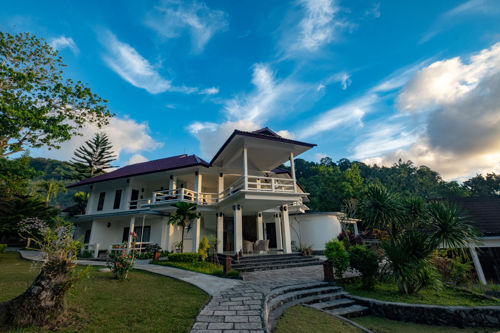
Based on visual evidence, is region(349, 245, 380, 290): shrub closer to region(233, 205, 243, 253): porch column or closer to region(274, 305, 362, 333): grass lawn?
region(274, 305, 362, 333): grass lawn

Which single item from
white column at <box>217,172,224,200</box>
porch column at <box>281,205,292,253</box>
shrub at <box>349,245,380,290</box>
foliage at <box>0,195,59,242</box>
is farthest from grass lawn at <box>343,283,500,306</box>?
foliage at <box>0,195,59,242</box>

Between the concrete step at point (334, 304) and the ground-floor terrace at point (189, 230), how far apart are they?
6.80 meters

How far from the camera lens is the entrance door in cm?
1870

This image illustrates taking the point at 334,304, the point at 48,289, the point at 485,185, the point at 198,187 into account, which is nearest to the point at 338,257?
the point at 334,304

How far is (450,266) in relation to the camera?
869 centimetres

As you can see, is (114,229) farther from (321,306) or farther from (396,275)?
(396,275)

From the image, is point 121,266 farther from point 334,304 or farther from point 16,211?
point 16,211

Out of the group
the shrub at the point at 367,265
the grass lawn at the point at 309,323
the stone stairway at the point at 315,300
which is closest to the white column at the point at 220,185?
the stone stairway at the point at 315,300

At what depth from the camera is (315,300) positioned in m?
6.64

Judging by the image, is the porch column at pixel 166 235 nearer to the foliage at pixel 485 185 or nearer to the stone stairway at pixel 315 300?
the stone stairway at pixel 315 300

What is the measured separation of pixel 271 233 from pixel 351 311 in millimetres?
12768

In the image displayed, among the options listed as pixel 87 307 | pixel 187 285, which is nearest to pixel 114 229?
pixel 187 285

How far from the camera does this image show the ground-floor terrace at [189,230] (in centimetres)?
1478

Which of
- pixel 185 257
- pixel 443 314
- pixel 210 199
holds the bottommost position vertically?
pixel 443 314
